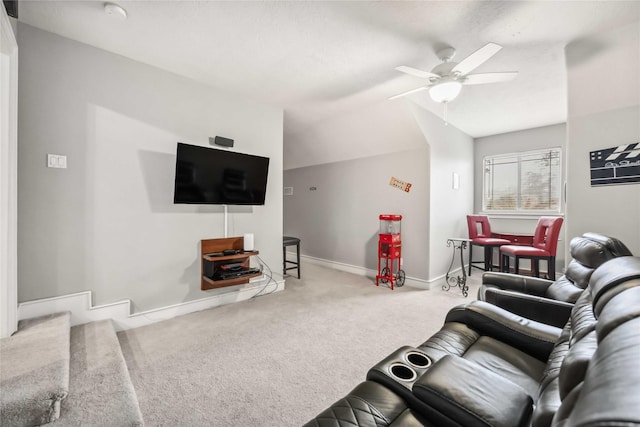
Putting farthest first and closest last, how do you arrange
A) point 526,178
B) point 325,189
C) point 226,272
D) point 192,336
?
point 325,189 < point 526,178 < point 226,272 < point 192,336

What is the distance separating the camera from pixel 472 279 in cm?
470

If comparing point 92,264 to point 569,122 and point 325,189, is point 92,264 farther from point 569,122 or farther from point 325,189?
point 569,122

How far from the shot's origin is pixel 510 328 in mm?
1523

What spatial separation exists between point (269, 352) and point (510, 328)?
1.75 metres

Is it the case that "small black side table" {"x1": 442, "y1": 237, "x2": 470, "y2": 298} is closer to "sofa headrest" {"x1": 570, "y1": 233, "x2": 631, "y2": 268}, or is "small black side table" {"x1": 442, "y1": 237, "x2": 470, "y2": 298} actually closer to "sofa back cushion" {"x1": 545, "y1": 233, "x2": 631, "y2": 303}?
"sofa back cushion" {"x1": 545, "y1": 233, "x2": 631, "y2": 303}

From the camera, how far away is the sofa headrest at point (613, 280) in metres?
1.04

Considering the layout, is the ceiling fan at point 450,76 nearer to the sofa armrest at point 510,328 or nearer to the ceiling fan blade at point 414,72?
the ceiling fan blade at point 414,72

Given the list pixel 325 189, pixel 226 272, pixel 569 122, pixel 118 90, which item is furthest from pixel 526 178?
pixel 118 90

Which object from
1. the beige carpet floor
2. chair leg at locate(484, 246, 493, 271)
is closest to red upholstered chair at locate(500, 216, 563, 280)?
chair leg at locate(484, 246, 493, 271)

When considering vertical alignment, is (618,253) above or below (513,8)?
below

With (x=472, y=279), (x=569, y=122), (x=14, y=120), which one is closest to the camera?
(x=14, y=120)

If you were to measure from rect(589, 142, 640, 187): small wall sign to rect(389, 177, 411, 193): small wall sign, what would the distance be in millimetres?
2291

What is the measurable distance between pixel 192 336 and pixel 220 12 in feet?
9.00

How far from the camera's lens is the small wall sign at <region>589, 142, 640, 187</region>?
201 centimetres
